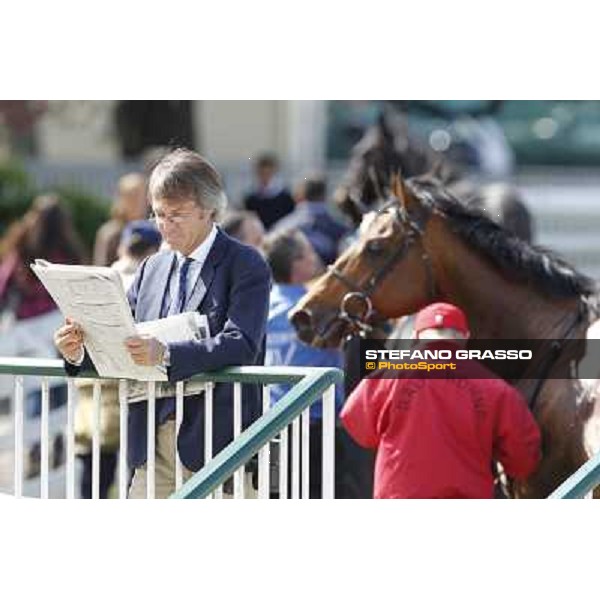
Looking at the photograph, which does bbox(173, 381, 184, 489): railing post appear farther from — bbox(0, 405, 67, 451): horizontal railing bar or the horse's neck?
bbox(0, 405, 67, 451): horizontal railing bar

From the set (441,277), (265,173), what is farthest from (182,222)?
(265,173)

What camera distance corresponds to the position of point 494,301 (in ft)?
24.4

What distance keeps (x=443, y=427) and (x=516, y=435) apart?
0.87 ft

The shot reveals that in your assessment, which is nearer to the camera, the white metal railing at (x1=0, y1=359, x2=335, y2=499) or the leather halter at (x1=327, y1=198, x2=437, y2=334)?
the white metal railing at (x1=0, y1=359, x2=335, y2=499)

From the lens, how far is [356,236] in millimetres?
7934

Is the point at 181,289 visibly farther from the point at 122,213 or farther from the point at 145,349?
the point at 122,213

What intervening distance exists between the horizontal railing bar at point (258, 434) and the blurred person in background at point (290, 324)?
967 millimetres

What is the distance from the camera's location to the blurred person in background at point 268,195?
8.98 metres

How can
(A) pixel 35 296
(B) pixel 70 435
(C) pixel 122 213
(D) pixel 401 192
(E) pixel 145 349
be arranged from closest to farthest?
1. (E) pixel 145 349
2. (B) pixel 70 435
3. (D) pixel 401 192
4. (C) pixel 122 213
5. (A) pixel 35 296

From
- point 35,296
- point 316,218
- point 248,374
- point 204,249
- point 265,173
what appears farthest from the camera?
point 35,296

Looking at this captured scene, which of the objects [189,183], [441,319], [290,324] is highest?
[189,183]

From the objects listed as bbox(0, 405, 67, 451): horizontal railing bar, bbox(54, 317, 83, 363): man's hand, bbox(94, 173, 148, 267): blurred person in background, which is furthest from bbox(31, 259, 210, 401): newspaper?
bbox(0, 405, 67, 451): horizontal railing bar

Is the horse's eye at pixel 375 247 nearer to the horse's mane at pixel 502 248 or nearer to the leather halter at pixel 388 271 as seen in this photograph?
the leather halter at pixel 388 271

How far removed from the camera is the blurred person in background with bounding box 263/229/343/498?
766 centimetres
